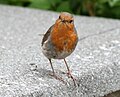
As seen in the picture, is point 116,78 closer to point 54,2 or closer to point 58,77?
point 58,77

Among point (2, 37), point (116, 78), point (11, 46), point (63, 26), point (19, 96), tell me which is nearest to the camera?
point (19, 96)

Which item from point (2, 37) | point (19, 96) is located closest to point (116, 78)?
point (19, 96)

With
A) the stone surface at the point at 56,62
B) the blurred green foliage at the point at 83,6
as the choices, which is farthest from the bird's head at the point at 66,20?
the blurred green foliage at the point at 83,6

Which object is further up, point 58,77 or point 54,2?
point 54,2

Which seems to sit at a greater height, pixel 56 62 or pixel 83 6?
pixel 83 6

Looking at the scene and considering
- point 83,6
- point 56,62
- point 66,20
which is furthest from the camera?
point 83,6

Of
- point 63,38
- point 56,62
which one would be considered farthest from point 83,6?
point 63,38

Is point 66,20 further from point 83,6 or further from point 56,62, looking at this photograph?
point 83,6
